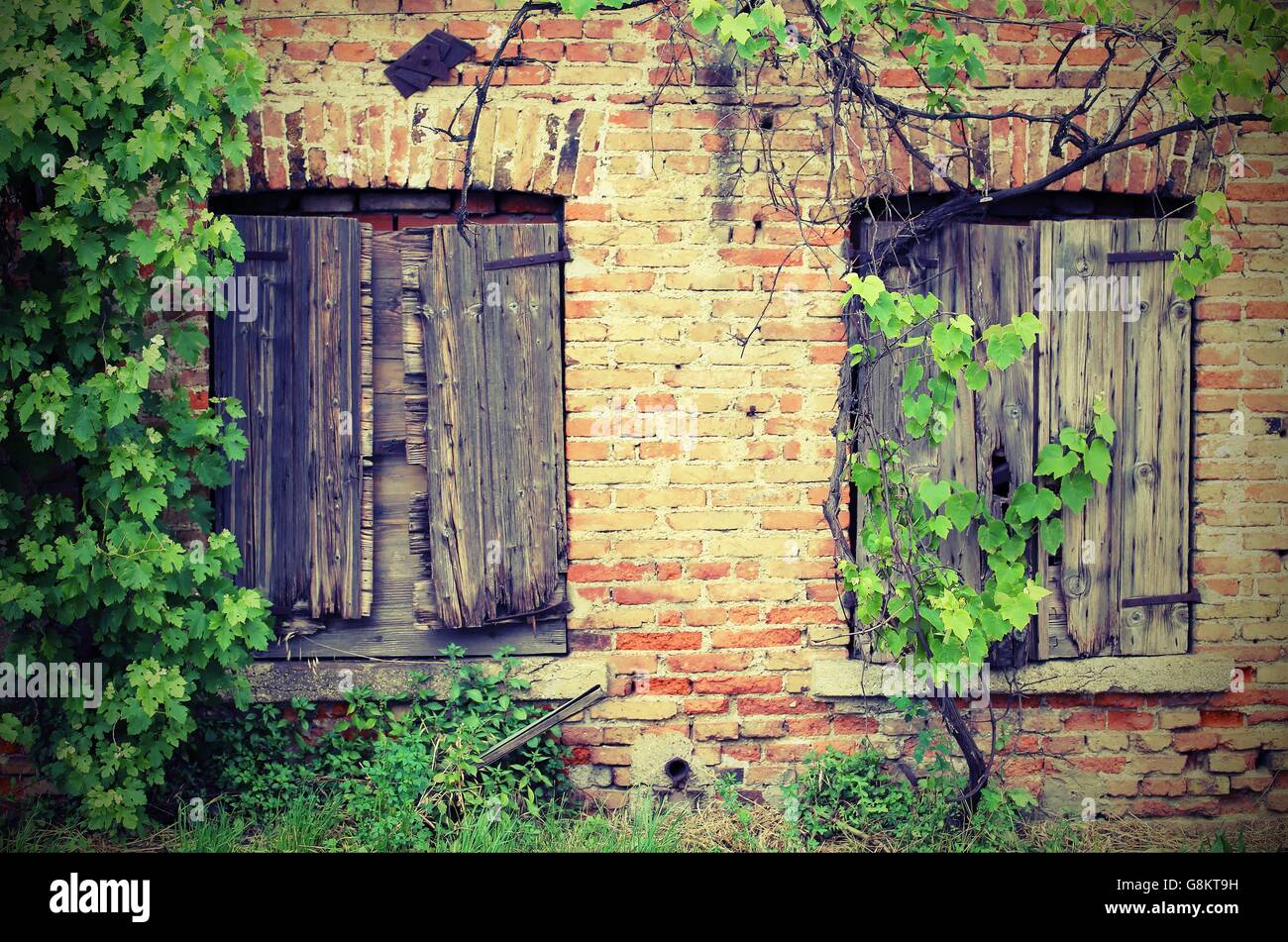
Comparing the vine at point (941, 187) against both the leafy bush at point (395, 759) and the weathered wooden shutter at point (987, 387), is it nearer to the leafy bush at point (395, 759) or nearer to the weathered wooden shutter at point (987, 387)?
the weathered wooden shutter at point (987, 387)

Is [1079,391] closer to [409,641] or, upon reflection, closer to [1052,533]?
[1052,533]

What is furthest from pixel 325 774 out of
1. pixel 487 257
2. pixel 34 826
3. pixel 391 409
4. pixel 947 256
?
pixel 947 256

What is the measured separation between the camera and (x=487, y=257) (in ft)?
13.1

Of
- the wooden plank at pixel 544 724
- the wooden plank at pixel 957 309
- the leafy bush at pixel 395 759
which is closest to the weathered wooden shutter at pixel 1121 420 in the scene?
the wooden plank at pixel 957 309

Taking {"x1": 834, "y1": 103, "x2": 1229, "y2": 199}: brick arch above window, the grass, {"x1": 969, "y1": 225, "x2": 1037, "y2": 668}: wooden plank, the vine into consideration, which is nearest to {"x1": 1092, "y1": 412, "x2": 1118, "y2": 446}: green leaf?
the vine

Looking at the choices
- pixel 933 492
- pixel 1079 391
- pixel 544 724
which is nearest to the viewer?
pixel 933 492

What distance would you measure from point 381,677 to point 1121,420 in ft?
10.7

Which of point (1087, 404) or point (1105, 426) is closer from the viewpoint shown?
point (1105, 426)

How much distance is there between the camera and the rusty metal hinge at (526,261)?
13.1 ft

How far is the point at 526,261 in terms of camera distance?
3982mm

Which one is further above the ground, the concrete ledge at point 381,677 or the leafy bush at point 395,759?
the concrete ledge at point 381,677

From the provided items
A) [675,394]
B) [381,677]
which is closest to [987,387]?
[675,394]

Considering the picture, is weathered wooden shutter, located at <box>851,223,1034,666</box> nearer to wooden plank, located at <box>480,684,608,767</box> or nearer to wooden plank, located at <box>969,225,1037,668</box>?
wooden plank, located at <box>969,225,1037,668</box>

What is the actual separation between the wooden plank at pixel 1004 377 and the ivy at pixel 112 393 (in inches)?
114
